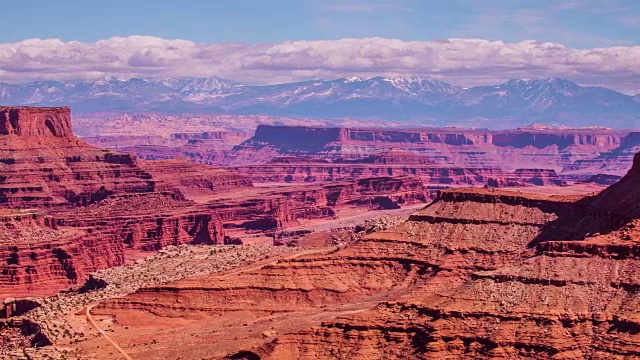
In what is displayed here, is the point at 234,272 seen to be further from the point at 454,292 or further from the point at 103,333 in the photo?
the point at 454,292

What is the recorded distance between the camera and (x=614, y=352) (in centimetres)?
8494

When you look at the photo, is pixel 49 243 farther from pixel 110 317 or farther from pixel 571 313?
pixel 571 313

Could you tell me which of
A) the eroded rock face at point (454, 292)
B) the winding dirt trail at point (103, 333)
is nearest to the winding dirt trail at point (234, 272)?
the winding dirt trail at point (103, 333)

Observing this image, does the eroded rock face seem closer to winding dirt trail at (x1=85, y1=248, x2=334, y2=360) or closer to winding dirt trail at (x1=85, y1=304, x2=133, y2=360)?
winding dirt trail at (x1=85, y1=304, x2=133, y2=360)

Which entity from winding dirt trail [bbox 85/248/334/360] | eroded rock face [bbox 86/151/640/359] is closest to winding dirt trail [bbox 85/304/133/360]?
winding dirt trail [bbox 85/248/334/360]

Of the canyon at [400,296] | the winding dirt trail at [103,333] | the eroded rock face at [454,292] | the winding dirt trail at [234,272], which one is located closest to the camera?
the eroded rock face at [454,292]

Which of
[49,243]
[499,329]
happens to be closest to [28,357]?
[499,329]

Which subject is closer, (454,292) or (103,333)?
(454,292)

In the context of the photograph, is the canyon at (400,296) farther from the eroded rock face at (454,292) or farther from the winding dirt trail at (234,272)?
the winding dirt trail at (234,272)

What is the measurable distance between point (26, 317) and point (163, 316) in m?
13.5

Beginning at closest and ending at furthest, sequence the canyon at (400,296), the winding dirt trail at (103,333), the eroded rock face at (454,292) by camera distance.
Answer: the eroded rock face at (454,292) < the canyon at (400,296) < the winding dirt trail at (103,333)

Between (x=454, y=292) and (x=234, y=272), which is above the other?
(x=454, y=292)

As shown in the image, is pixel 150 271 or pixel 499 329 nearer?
pixel 499 329

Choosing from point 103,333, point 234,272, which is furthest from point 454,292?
point 234,272
